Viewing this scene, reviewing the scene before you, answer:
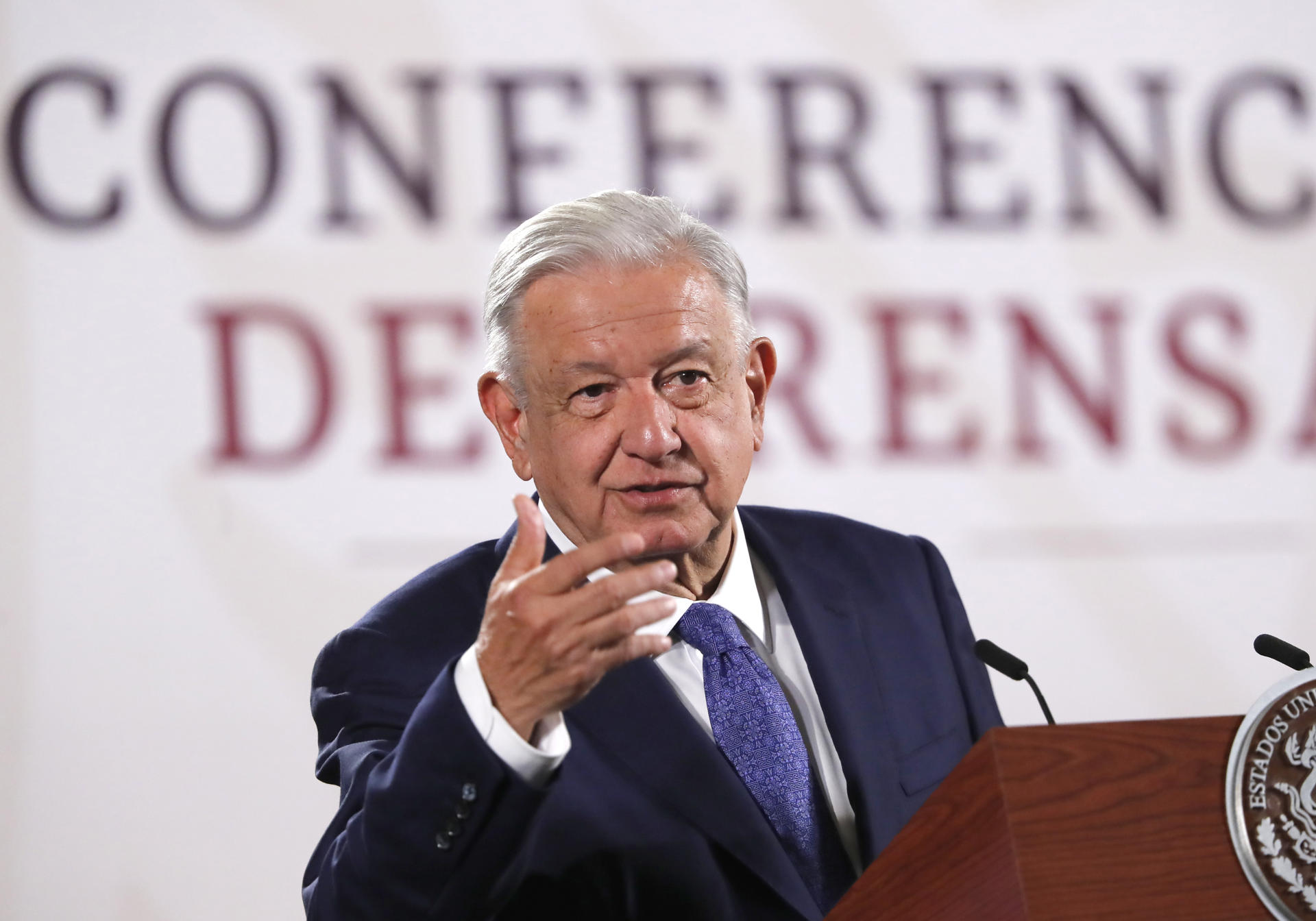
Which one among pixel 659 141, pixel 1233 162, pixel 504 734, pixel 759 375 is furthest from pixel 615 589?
pixel 1233 162

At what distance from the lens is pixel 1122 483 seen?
3119 millimetres

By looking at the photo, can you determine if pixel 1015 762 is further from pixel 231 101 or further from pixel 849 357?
pixel 231 101

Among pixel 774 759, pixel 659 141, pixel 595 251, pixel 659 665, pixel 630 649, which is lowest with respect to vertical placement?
pixel 774 759

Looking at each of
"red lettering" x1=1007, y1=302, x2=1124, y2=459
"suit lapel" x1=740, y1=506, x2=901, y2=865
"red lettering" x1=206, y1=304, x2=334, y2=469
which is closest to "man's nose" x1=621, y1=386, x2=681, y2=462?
"suit lapel" x1=740, y1=506, x2=901, y2=865

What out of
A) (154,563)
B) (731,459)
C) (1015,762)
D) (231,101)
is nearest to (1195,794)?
(1015,762)

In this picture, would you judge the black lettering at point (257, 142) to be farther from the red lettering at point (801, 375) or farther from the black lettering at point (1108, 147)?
the black lettering at point (1108, 147)

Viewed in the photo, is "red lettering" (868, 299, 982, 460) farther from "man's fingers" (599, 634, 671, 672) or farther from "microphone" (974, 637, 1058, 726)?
"man's fingers" (599, 634, 671, 672)

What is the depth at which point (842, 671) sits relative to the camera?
192 cm

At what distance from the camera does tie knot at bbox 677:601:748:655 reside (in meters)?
1.87

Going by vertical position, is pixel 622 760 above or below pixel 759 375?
below

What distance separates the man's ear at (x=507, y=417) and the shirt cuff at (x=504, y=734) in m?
0.63

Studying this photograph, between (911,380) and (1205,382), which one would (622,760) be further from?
(1205,382)

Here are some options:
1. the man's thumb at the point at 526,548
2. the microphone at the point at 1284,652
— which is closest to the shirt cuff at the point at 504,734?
the man's thumb at the point at 526,548

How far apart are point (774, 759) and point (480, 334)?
1.41 meters
